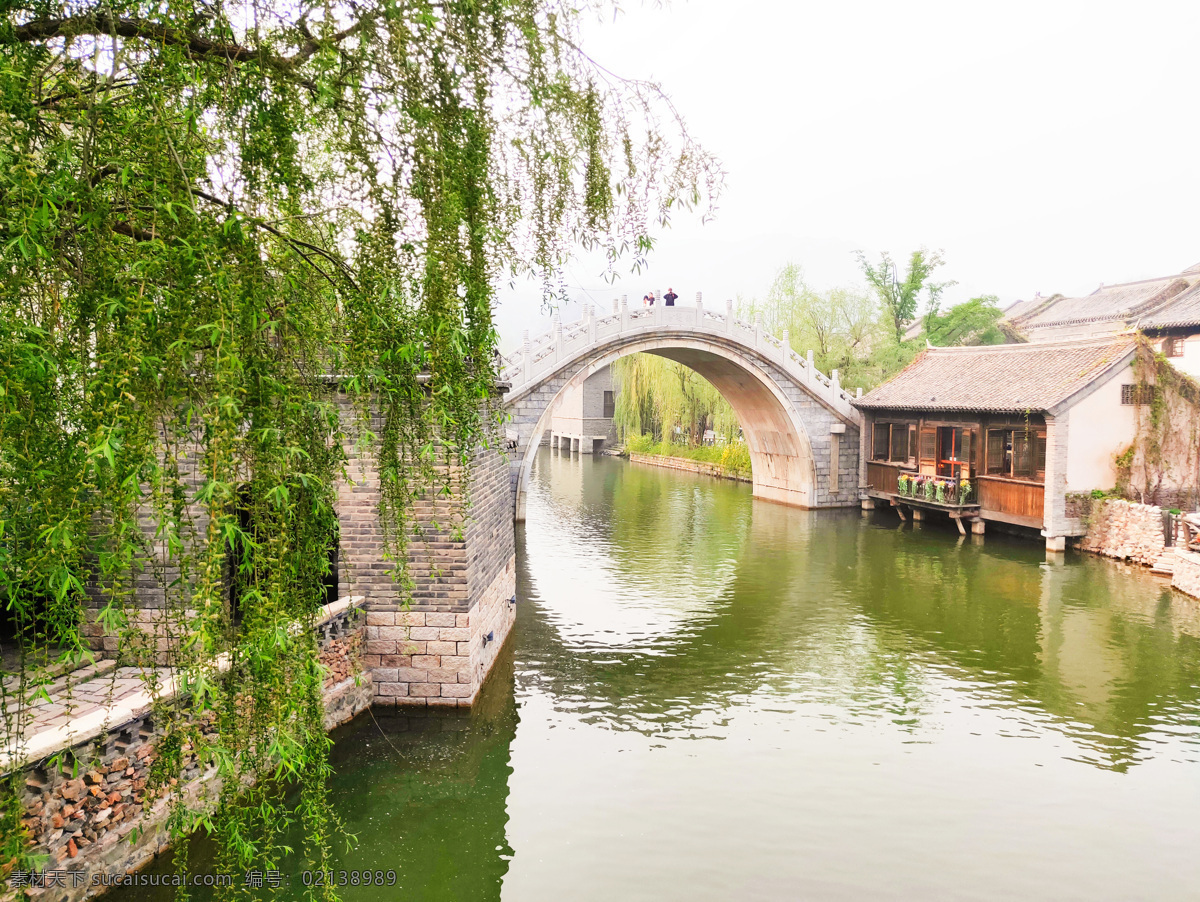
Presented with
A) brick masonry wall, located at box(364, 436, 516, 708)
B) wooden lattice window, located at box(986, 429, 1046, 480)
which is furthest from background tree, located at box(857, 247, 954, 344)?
brick masonry wall, located at box(364, 436, 516, 708)

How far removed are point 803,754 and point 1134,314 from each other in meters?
27.1

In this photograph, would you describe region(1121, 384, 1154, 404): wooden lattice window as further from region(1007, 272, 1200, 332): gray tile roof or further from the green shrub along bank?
the green shrub along bank

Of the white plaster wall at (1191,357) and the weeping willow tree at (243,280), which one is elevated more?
the white plaster wall at (1191,357)

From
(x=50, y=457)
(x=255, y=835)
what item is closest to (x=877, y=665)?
(x=255, y=835)

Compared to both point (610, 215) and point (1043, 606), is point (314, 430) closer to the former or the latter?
point (610, 215)

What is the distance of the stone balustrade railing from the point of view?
1869 cm

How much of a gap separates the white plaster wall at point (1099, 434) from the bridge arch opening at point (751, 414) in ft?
22.6

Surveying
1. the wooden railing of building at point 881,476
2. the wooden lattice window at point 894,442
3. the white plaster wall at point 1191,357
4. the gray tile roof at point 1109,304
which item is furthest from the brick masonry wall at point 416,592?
the gray tile roof at point 1109,304

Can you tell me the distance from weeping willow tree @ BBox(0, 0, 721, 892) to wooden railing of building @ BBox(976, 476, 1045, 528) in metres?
15.2

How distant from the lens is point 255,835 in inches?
218

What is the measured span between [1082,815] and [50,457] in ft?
23.5

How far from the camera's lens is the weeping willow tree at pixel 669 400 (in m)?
29.3

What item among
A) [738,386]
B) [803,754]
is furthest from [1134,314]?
[803,754]

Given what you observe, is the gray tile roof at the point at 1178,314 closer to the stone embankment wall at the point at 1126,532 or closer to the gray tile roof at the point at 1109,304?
the gray tile roof at the point at 1109,304
